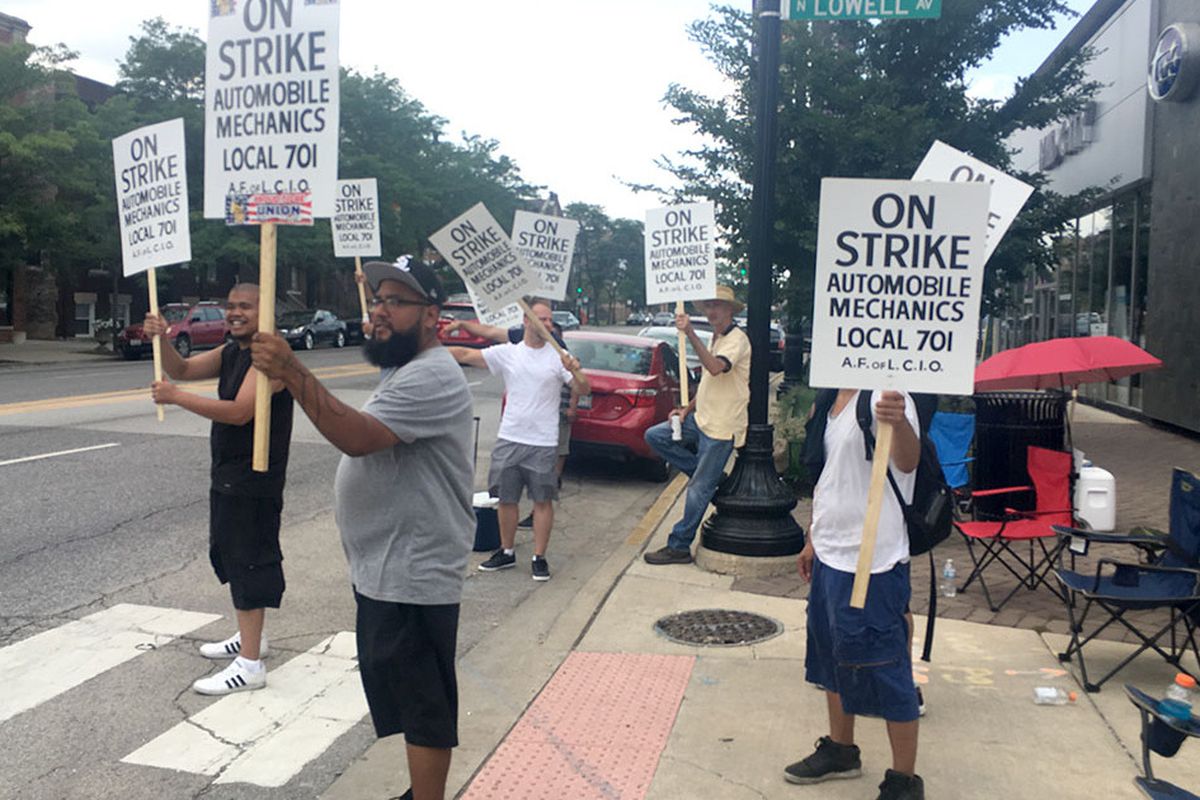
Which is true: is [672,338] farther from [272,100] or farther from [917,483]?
[272,100]

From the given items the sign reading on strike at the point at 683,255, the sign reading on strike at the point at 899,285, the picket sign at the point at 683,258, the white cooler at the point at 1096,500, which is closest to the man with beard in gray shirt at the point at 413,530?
the sign reading on strike at the point at 899,285

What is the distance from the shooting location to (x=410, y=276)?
347cm

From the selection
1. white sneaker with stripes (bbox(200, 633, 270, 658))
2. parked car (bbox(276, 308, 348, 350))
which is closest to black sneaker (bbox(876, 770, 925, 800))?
white sneaker with stripes (bbox(200, 633, 270, 658))

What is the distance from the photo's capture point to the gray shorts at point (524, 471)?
721 centimetres

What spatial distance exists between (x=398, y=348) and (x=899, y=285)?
1.86m

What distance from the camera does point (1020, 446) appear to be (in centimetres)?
878

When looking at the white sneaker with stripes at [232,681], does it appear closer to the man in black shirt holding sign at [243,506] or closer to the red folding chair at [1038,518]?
the man in black shirt holding sign at [243,506]

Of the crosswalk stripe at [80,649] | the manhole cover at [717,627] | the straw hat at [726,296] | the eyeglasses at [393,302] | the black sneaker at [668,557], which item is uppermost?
the straw hat at [726,296]

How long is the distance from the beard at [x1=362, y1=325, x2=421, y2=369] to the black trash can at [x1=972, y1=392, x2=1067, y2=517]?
6.47m

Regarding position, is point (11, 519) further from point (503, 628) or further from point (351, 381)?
point (351, 381)

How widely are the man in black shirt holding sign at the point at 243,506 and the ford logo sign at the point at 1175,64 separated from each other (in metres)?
13.8

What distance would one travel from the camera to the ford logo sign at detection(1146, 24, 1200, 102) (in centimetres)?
1431

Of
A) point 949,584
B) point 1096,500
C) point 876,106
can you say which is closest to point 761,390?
point 949,584

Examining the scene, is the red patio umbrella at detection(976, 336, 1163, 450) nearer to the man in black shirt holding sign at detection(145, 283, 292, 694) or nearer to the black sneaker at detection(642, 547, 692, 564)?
the black sneaker at detection(642, 547, 692, 564)
